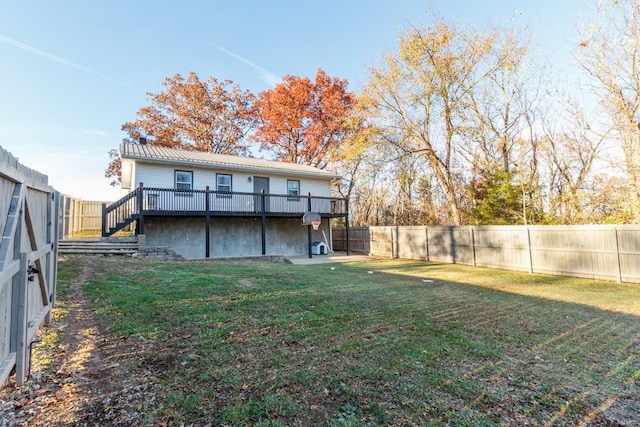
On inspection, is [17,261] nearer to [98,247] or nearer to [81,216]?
[98,247]

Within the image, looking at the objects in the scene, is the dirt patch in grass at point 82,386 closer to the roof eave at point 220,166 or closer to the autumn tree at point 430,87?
the roof eave at point 220,166

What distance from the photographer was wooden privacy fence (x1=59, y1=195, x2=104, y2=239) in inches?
556

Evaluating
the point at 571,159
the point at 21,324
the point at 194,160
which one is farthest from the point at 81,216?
the point at 571,159

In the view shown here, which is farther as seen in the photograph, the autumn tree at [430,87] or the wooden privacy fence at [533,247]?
Answer: the autumn tree at [430,87]

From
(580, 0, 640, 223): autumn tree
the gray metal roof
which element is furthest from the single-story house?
(580, 0, 640, 223): autumn tree

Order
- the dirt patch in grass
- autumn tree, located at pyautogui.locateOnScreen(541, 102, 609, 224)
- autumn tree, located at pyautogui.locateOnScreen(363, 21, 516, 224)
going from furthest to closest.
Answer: autumn tree, located at pyautogui.locateOnScreen(363, 21, 516, 224) → autumn tree, located at pyautogui.locateOnScreen(541, 102, 609, 224) → the dirt patch in grass

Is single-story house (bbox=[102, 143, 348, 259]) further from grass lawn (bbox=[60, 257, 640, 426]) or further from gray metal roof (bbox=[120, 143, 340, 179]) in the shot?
grass lawn (bbox=[60, 257, 640, 426])

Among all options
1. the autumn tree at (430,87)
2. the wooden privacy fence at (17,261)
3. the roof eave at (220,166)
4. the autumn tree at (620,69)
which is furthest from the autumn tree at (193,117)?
the wooden privacy fence at (17,261)

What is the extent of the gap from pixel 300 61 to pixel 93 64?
13790 millimetres

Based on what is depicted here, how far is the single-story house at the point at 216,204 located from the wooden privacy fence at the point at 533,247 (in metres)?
4.30

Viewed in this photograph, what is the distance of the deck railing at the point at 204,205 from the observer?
1161cm

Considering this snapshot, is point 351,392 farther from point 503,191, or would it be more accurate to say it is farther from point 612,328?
point 503,191

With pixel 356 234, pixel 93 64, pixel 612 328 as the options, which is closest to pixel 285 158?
pixel 356 234

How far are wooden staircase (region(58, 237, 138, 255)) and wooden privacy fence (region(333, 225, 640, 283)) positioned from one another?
11.7 meters
